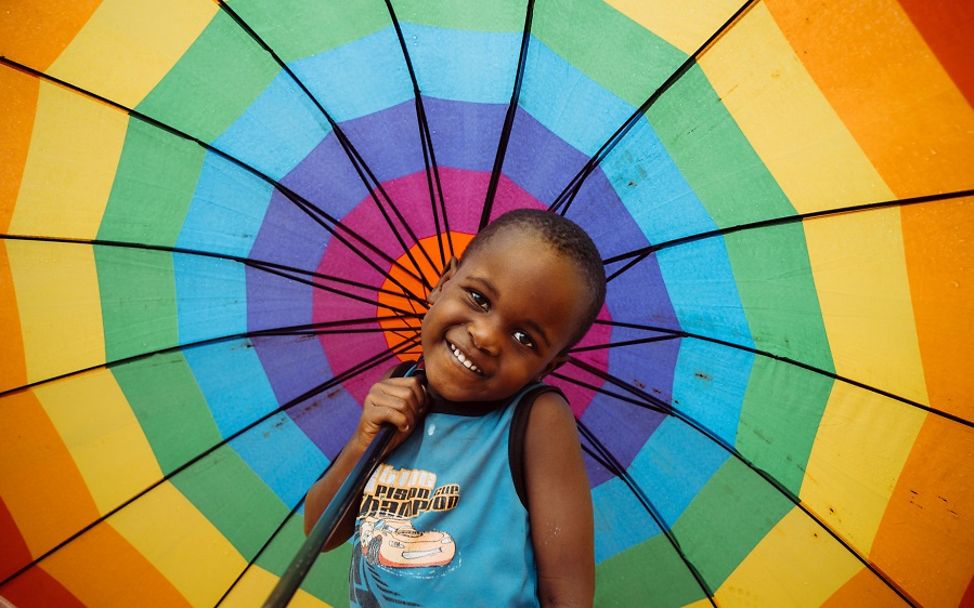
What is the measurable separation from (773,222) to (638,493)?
107 cm

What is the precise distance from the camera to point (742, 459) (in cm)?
184

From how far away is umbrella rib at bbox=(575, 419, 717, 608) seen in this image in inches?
77.5

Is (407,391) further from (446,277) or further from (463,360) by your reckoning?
(446,277)

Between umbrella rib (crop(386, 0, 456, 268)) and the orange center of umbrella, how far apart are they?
2cm

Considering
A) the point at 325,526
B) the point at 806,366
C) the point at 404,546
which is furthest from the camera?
the point at 806,366

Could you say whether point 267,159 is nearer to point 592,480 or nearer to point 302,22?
point 302,22

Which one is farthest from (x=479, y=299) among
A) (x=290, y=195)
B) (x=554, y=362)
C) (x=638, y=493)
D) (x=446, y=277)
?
(x=638, y=493)

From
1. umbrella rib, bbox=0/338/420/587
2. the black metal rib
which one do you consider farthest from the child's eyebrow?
the black metal rib

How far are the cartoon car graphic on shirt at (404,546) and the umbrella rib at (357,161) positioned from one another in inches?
32.8

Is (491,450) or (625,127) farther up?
(625,127)

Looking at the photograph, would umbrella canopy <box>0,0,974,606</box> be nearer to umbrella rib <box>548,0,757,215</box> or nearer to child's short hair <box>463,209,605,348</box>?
umbrella rib <box>548,0,757,215</box>

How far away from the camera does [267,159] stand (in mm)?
1790

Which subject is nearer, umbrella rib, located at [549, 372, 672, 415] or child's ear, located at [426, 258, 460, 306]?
child's ear, located at [426, 258, 460, 306]

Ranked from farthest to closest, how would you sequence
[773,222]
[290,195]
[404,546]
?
[290,195] → [773,222] → [404,546]
